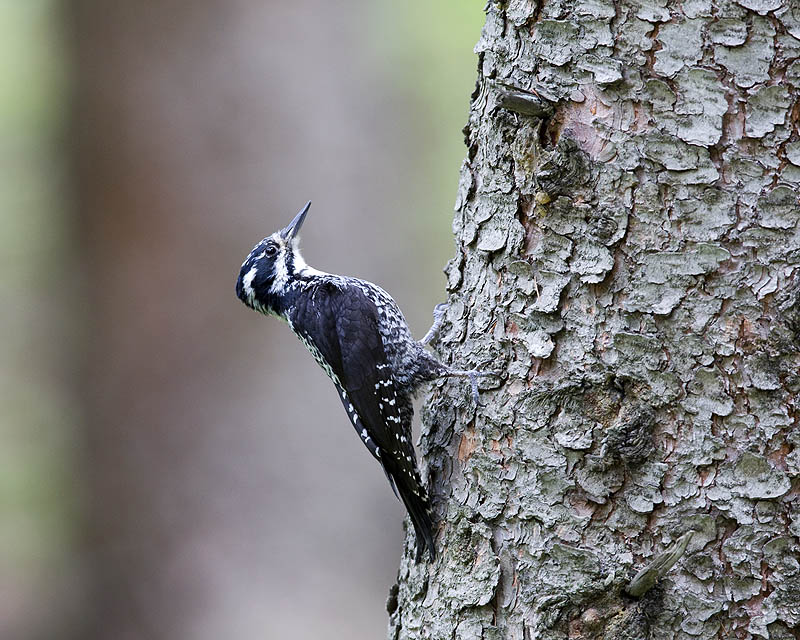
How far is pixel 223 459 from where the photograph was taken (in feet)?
18.1

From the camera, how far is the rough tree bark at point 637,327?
1999mm

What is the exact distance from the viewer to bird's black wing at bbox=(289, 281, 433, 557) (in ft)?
10.3

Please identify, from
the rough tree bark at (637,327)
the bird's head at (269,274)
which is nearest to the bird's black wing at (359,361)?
the bird's head at (269,274)

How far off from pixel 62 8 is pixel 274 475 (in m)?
3.42

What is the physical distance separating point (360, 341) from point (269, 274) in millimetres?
697

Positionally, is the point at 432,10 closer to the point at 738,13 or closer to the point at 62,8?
the point at 62,8

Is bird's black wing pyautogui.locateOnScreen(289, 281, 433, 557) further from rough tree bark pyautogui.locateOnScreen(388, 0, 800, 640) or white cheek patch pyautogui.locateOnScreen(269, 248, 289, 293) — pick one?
rough tree bark pyautogui.locateOnScreen(388, 0, 800, 640)

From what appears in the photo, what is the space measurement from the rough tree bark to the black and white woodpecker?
58 cm

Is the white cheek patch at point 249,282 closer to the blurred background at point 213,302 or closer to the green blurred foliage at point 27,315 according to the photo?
the blurred background at point 213,302

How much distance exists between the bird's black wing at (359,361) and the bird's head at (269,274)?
0.19 meters


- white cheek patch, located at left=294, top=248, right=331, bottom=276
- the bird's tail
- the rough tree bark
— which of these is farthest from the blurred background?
the rough tree bark

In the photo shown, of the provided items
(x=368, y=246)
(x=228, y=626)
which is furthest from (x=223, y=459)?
(x=368, y=246)

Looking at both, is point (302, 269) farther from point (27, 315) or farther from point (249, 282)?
point (27, 315)

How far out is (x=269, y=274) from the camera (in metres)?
3.85
